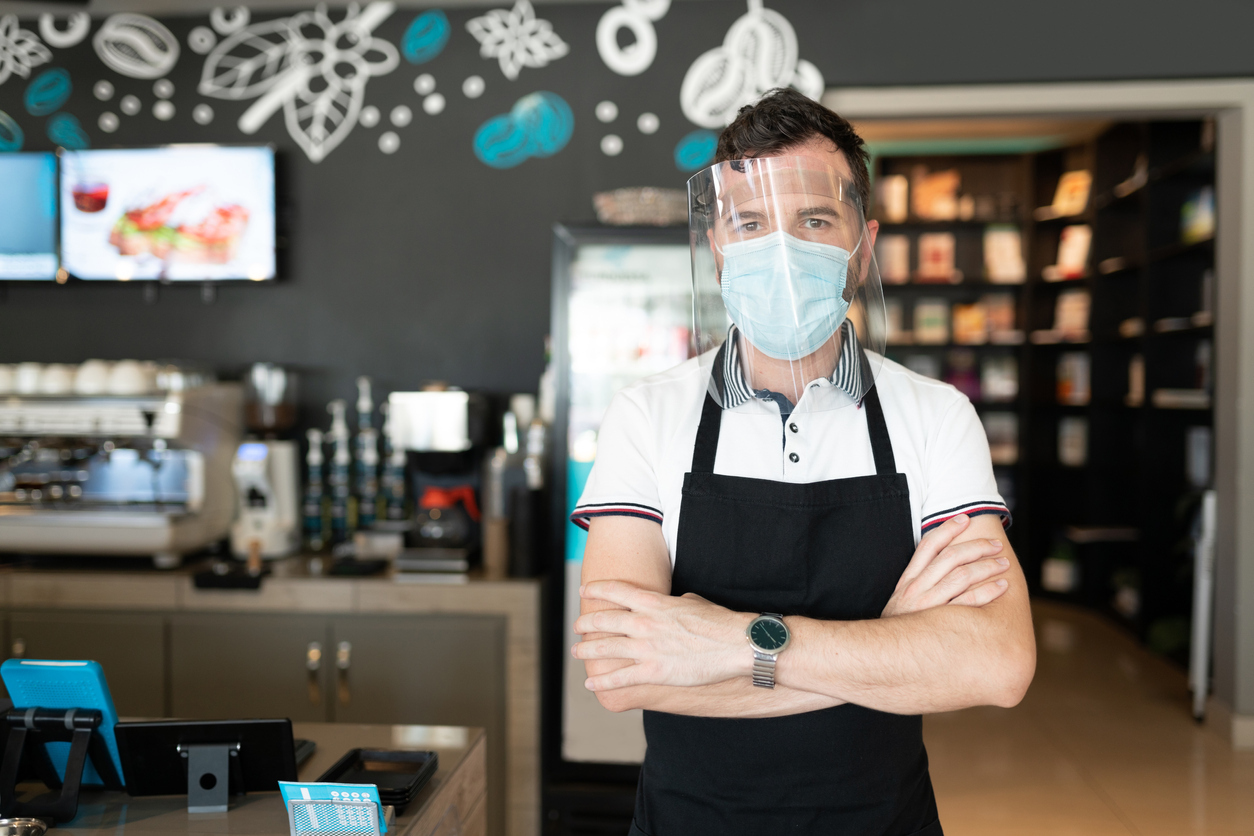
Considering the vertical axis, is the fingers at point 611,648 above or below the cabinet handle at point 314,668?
above

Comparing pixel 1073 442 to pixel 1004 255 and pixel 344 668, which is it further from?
pixel 344 668

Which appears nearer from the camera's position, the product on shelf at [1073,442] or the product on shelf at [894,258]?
the product on shelf at [1073,442]

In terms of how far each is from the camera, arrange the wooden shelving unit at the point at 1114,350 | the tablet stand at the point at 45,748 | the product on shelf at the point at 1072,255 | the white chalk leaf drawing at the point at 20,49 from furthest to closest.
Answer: the product on shelf at the point at 1072,255 < the wooden shelving unit at the point at 1114,350 < the white chalk leaf drawing at the point at 20,49 < the tablet stand at the point at 45,748

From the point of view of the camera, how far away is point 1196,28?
10.9 ft

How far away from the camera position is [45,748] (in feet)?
4.49

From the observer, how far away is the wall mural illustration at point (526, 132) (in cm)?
347

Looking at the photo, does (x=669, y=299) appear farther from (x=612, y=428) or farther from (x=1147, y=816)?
(x=1147, y=816)

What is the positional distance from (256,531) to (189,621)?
37cm

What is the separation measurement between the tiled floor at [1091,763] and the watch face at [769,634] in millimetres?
2254

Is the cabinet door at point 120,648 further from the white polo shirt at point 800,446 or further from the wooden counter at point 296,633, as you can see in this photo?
the white polo shirt at point 800,446

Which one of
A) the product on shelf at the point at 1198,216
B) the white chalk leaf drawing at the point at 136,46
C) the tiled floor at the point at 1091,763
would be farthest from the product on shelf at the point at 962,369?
the white chalk leaf drawing at the point at 136,46

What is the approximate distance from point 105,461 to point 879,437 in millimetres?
2779

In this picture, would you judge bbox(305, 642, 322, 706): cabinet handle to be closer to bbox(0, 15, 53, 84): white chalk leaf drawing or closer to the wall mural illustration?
the wall mural illustration

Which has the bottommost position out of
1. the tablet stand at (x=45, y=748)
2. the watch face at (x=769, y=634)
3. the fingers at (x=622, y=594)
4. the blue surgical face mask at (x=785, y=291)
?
the tablet stand at (x=45, y=748)
